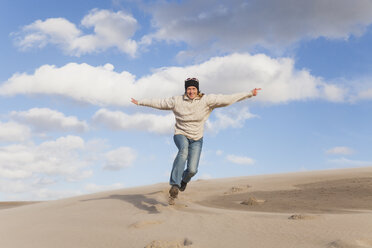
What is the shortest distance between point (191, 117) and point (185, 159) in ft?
2.62

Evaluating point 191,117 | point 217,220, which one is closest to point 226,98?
point 191,117

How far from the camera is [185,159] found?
7.23 meters

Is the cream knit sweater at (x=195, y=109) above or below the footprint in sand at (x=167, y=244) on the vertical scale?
above

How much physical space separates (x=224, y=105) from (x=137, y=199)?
2.98 metres

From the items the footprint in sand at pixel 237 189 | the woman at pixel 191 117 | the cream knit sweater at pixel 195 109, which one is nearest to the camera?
the woman at pixel 191 117

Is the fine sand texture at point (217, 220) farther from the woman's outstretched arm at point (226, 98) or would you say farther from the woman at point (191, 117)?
the woman's outstretched arm at point (226, 98)

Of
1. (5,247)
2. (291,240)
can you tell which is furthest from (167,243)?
(5,247)

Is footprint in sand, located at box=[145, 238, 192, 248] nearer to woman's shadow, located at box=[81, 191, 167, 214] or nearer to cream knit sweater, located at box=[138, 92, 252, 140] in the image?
woman's shadow, located at box=[81, 191, 167, 214]

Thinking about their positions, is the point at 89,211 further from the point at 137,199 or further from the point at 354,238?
the point at 354,238

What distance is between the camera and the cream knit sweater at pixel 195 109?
7.39 m

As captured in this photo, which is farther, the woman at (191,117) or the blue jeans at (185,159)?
the woman at (191,117)

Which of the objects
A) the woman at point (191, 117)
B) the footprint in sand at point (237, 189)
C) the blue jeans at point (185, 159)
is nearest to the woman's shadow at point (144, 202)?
the woman at point (191, 117)

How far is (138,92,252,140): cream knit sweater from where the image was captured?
7395 mm

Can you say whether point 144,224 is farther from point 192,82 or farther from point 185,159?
point 192,82
